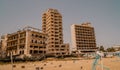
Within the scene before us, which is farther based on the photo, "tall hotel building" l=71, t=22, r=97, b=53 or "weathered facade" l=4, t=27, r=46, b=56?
"tall hotel building" l=71, t=22, r=97, b=53

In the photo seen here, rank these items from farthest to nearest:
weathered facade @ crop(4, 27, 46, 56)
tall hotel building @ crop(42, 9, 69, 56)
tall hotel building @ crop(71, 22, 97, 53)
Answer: tall hotel building @ crop(71, 22, 97, 53) < tall hotel building @ crop(42, 9, 69, 56) < weathered facade @ crop(4, 27, 46, 56)

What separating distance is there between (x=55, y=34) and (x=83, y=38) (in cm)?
2684

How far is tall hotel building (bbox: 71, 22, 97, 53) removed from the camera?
11306 cm

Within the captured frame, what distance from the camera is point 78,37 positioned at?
116 meters

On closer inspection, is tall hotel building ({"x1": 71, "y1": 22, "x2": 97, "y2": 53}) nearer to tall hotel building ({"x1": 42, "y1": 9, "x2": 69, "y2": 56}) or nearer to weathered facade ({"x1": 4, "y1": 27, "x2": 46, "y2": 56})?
→ tall hotel building ({"x1": 42, "y1": 9, "x2": 69, "y2": 56})

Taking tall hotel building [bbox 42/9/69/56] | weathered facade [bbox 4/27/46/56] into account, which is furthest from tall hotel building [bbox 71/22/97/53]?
weathered facade [bbox 4/27/46/56]

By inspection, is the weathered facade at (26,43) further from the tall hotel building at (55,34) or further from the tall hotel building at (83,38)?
the tall hotel building at (83,38)

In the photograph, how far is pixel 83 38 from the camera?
389 feet

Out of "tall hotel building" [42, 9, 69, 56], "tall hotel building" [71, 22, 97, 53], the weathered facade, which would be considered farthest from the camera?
"tall hotel building" [71, 22, 97, 53]

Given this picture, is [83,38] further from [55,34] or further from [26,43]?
[26,43]

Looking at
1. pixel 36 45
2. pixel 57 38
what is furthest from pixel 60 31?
pixel 36 45

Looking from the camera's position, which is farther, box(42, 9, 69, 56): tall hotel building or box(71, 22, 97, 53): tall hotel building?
box(71, 22, 97, 53): tall hotel building

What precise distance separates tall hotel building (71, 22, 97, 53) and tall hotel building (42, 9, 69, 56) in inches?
526

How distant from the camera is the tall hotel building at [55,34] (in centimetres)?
9612
